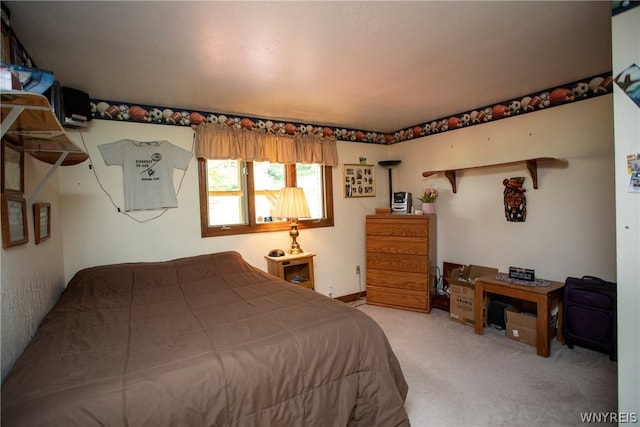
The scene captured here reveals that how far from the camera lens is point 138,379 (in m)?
1.13

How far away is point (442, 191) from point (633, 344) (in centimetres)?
266

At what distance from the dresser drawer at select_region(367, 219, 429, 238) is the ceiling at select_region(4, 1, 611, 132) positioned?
1.36 meters

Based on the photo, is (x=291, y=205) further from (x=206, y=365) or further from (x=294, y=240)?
(x=206, y=365)

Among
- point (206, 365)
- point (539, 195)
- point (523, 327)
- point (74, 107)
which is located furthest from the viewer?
point (539, 195)

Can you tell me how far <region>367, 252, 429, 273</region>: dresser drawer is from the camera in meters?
3.54

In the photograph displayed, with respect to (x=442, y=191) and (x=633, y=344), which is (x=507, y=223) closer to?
(x=442, y=191)

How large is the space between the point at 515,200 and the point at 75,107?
13.2 ft

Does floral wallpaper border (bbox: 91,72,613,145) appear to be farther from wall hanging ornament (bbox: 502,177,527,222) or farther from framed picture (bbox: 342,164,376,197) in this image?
wall hanging ornament (bbox: 502,177,527,222)

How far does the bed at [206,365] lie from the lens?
1.07 meters

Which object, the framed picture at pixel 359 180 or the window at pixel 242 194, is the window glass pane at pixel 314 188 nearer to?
the window at pixel 242 194

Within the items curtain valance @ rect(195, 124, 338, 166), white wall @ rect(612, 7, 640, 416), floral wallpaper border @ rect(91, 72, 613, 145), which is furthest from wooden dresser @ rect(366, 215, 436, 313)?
white wall @ rect(612, 7, 640, 416)

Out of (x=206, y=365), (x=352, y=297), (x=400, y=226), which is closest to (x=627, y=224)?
(x=206, y=365)

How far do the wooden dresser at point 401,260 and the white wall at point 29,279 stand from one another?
3075 mm

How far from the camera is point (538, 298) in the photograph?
2.57 m
